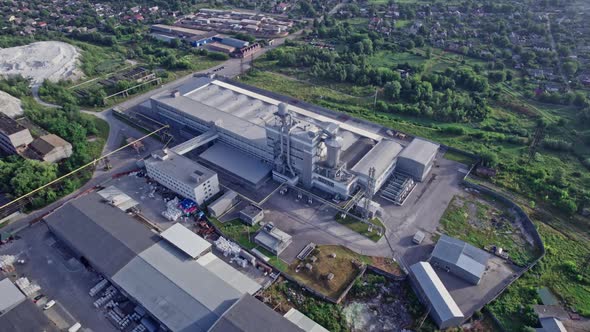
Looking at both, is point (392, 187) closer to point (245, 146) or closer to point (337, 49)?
point (245, 146)

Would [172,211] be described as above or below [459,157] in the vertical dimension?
below

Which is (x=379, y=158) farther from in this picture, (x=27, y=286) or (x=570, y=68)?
(x=570, y=68)

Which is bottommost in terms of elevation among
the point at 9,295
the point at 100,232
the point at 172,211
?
the point at 172,211

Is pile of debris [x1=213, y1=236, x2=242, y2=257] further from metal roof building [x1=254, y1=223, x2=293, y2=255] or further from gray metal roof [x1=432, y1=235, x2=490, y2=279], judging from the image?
gray metal roof [x1=432, y1=235, x2=490, y2=279]

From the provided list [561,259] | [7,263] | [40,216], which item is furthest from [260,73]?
[561,259]

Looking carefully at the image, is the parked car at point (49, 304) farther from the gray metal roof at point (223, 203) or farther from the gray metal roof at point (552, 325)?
the gray metal roof at point (552, 325)

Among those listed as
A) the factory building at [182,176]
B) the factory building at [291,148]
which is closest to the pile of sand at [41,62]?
the factory building at [291,148]

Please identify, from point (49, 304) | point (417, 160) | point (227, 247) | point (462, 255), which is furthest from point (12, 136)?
point (462, 255)
